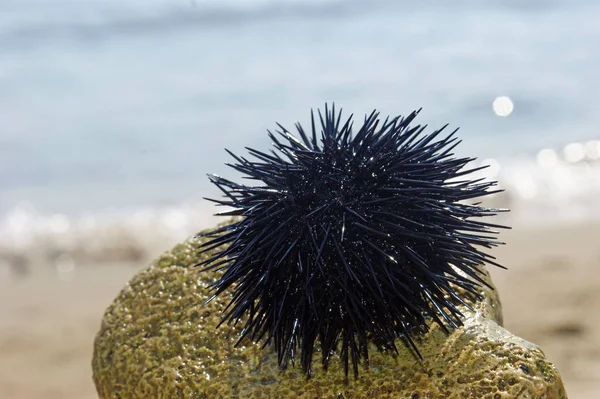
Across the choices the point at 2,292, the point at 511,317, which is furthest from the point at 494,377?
the point at 2,292

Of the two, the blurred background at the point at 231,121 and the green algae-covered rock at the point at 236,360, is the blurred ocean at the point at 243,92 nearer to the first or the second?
the blurred background at the point at 231,121

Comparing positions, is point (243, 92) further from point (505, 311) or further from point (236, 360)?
→ point (236, 360)

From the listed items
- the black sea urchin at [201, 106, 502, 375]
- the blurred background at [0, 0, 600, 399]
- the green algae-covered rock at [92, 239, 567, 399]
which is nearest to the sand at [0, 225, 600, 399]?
the blurred background at [0, 0, 600, 399]

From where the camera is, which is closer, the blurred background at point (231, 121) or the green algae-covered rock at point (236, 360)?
the green algae-covered rock at point (236, 360)

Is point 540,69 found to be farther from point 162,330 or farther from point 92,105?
point 162,330

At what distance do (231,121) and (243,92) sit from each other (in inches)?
54.0

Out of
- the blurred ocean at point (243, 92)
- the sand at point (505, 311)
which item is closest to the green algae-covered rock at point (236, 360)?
the sand at point (505, 311)

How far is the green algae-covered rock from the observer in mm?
2639

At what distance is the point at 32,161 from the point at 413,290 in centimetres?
1032

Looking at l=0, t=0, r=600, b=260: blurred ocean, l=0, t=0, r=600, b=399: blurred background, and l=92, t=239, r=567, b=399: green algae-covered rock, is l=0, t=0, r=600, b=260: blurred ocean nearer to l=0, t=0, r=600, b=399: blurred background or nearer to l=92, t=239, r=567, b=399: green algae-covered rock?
l=0, t=0, r=600, b=399: blurred background

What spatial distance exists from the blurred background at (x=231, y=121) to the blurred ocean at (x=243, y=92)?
0.15 ft

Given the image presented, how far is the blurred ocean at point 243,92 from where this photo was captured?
995 centimetres

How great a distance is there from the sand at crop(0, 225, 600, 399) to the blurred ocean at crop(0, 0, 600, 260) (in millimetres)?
1025

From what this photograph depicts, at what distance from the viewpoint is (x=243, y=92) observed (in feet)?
44.4
